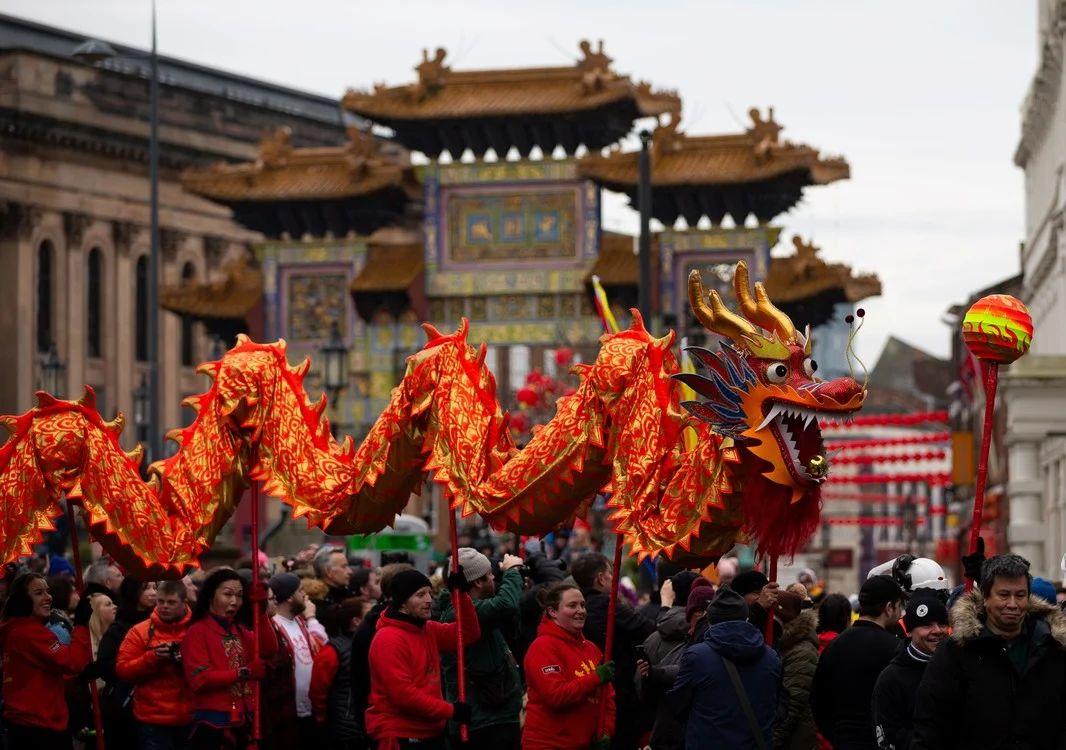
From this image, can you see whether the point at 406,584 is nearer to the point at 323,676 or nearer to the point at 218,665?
the point at 218,665

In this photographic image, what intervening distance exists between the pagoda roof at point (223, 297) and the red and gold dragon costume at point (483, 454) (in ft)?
93.1

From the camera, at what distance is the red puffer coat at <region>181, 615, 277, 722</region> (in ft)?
46.2

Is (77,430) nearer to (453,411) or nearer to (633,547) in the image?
(453,411)

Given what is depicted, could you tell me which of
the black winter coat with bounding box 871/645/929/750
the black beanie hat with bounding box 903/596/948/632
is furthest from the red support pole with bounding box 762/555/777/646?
the black winter coat with bounding box 871/645/929/750

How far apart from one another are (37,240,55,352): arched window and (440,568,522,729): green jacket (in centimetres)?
4939

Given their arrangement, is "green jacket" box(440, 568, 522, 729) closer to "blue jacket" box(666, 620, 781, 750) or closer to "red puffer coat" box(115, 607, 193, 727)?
"red puffer coat" box(115, 607, 193, 727)

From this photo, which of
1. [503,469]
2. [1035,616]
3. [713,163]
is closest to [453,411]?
[503,469]

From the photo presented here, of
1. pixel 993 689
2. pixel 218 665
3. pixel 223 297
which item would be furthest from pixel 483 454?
pixel 223 297

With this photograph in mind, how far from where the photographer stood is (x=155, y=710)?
14352 mm

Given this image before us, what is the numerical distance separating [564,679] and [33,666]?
3235 millimetres

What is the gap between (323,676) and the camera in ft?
49.8

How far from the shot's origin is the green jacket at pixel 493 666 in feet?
46.3

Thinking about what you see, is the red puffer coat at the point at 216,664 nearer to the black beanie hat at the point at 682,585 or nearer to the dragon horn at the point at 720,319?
the black beanie hat at the point at 682,585

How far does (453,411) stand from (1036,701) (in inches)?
184
